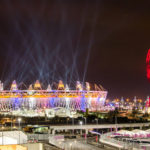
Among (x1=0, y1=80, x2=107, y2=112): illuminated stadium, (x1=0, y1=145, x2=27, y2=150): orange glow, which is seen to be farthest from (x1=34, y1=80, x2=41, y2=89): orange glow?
(x1=0, y1=145, x2=27, y2=150): orange glow

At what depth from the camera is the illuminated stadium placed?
173 ft

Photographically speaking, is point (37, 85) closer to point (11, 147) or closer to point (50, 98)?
point (50, 98)

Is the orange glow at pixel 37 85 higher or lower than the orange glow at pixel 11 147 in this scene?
higher

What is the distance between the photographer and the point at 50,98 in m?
54.1

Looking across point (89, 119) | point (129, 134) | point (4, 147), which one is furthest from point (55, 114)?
point (4, 147)

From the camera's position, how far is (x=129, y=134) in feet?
64.7

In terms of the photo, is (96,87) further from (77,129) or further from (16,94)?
(77,129)

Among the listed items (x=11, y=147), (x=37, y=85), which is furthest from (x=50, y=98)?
(x=11, y=147)

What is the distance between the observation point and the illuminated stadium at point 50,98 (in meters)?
52.7

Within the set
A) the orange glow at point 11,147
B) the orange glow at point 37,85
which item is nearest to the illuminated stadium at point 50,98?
the orange glow at point 37,85

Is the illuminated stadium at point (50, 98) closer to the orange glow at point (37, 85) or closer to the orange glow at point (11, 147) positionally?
the orange glow at point (37, 85)

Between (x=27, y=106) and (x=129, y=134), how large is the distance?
114 feet

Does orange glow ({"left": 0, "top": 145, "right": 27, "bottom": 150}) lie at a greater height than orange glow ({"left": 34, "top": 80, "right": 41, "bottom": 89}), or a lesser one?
lesser

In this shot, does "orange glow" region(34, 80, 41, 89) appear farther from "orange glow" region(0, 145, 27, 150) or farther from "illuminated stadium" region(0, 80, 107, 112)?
"orange glow" region(0, 145, 27, 150)
